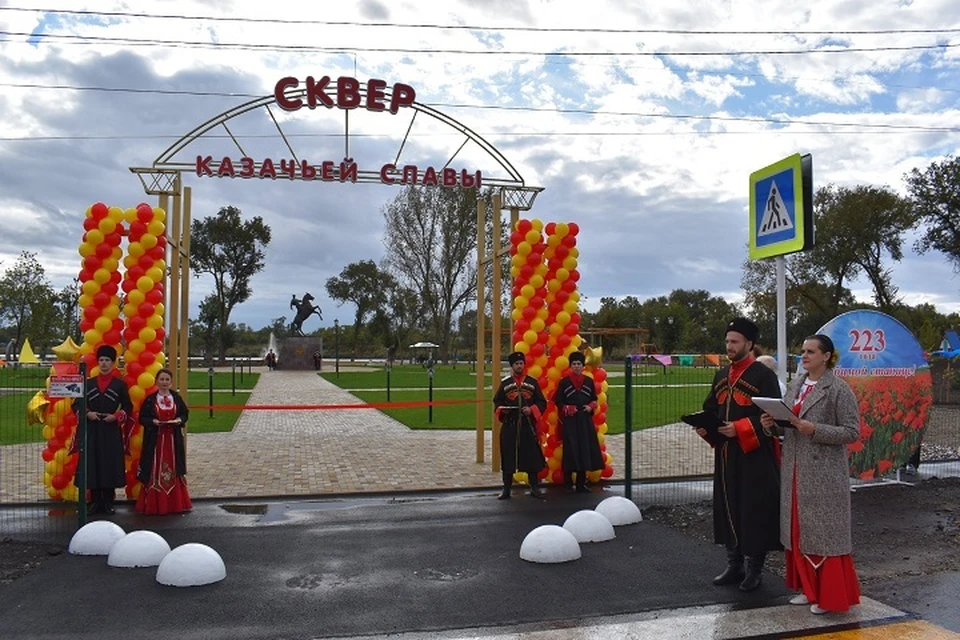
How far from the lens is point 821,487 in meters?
4.98

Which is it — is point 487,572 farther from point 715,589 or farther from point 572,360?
point 572,360

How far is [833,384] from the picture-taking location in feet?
16.6

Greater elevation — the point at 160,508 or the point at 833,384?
the point at 833,384

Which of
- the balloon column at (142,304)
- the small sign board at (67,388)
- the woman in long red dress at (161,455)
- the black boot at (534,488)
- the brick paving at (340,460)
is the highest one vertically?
the balloon column at (142,304)

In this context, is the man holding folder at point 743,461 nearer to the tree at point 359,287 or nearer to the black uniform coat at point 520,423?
the black uniform coat at point 520,423

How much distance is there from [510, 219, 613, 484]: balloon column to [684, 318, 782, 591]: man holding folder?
439 centimetres

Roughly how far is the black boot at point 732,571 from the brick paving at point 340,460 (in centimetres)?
465

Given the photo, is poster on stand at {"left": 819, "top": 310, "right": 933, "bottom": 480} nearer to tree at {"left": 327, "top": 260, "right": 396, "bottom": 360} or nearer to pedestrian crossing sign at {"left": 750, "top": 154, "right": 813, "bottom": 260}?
pedestrian crossing sign at {"left": 750, "top": 154, "right": 813, "bottom": 260}

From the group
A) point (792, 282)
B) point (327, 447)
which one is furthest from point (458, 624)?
point (792, 282)

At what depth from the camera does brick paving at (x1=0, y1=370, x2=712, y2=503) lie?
10062mm

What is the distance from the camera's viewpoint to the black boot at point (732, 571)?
5660 millimetres

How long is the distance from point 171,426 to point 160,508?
0.89 metres

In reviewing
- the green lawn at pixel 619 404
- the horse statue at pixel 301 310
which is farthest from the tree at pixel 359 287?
the green lawn at pixel 619 404

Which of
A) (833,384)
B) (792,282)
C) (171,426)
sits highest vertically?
(792,282)
